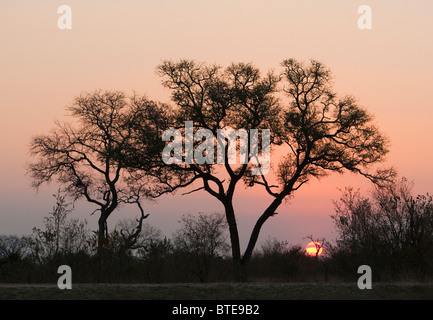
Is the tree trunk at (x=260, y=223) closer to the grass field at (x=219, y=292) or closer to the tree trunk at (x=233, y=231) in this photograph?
the tree trunk at (x=233, y=231)

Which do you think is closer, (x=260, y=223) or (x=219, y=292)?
Answer: (x=219, y=292)

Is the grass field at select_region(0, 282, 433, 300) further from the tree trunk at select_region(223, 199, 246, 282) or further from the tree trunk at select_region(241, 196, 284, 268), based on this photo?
the tree trunk at select_region(241, 196, 284, 268)

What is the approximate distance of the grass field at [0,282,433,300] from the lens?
22.1 metres

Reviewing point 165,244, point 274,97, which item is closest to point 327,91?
point 274,97

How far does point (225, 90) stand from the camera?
43.5 meters

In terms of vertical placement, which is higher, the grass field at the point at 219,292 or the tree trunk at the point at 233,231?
the tree trunk at the point at 233,231

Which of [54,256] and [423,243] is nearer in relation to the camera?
[54,256]

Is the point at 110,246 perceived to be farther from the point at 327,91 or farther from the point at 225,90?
the point at 327,91

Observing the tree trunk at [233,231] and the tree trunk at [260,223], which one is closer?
the tree trunk at [233,231]

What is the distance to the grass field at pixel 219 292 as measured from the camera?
871 inches

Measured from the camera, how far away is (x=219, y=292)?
76.7ft

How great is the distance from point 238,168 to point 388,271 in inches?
627

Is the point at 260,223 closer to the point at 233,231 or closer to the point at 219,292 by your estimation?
the point at 233,231

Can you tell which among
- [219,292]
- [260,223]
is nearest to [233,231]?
[260,223]
